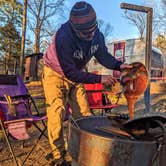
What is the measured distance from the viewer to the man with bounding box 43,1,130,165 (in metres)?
2.30

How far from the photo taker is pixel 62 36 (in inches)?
93.9

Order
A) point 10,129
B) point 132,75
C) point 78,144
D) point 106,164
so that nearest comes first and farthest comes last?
1. point 106,164
2. point 78,144
3. point 132,75
4. point 10,129

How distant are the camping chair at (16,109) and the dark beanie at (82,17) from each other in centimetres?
110

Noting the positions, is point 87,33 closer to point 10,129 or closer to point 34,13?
point 10,129

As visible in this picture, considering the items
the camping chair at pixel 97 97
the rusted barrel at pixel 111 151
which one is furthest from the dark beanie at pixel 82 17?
the camping chair at pixel 97 97

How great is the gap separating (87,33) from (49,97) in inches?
26.1

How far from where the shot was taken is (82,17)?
2271mm

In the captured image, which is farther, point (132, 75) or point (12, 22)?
point (12, 22)

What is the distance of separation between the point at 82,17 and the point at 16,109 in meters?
1.53

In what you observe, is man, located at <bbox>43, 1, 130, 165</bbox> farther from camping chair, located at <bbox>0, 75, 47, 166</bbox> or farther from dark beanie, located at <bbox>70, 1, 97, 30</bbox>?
camping chair, located at <bbox>0, 75, 47, 166</bbox>

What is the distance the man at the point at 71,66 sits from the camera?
2.30 metres

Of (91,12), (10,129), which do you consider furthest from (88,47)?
(10,129)

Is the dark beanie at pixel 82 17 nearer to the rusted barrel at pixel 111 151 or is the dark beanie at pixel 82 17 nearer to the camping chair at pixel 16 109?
the rusted barrel at pixel 111 151

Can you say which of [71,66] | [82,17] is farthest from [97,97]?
[82,17]
